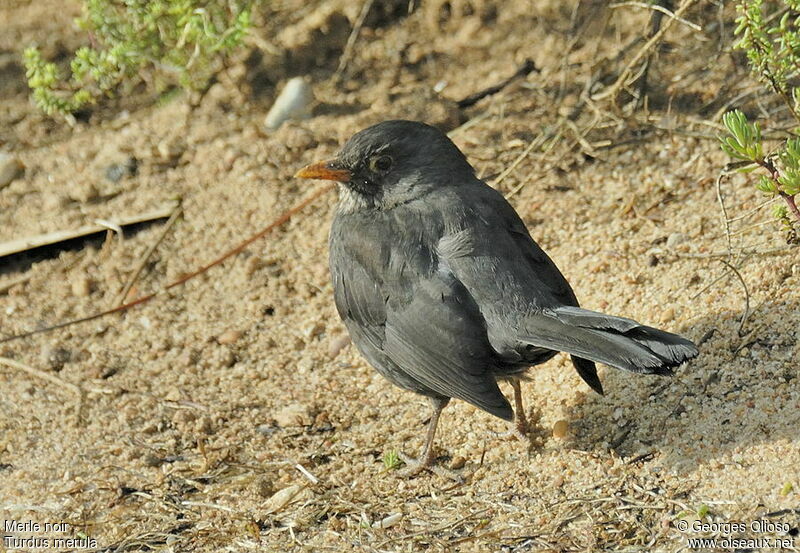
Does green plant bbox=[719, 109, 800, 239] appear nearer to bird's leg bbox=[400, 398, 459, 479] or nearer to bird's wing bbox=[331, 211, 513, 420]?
bird's wing bbox=[331, 211, 513, 420]

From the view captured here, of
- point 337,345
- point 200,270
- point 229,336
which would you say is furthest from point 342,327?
point 200,270

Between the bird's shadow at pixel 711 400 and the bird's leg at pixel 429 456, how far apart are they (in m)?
0.65

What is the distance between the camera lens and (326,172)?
5.02 meters

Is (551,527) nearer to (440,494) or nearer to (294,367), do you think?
(440,494)

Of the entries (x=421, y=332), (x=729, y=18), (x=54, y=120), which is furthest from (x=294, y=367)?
(x=729, y=18)

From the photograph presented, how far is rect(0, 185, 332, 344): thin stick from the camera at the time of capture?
5.97 m

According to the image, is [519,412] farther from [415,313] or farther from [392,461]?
[415,313]

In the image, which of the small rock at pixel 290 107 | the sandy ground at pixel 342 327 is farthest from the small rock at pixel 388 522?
the small rock at pixel 290 107

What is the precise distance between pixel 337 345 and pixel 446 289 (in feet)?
4.80

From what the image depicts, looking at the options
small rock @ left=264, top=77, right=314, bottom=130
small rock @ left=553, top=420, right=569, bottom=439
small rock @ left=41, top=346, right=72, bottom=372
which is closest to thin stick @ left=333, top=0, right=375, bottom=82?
small rock @ left=264, top=77, right=314, bottom=130

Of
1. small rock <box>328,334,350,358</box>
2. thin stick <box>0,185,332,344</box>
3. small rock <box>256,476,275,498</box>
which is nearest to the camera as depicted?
small rock <box>256,476,275,498</box>

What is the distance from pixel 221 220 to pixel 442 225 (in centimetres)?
228

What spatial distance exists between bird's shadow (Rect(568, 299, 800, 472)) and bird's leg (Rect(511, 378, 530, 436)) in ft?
0.75

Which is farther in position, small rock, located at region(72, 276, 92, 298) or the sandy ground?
small rock, located at region(72, 276, 92, 298)
